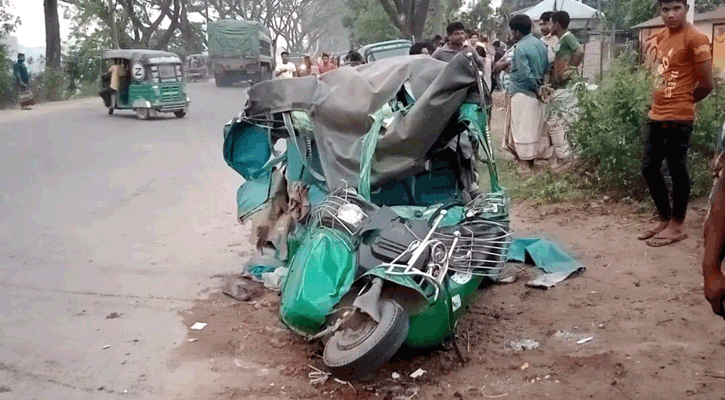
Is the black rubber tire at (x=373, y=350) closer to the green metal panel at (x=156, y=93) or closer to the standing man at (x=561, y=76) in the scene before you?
the standing man at (x=561, y=76)

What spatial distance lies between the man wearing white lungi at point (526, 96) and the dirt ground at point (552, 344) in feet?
9.71

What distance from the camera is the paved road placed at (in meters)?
4.52

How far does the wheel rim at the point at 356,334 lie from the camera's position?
4016 millimetres

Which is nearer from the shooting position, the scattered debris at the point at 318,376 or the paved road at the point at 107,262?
the scattered debris at the point at 318,376

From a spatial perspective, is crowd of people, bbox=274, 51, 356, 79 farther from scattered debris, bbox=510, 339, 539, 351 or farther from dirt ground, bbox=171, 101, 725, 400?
scattered debris, bbox=510, 339, 539, 351

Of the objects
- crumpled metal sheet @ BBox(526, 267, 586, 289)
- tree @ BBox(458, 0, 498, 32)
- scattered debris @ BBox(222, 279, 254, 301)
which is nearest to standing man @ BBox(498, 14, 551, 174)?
crumpled metal sheet @ BBox(526, 267, 586, 289)

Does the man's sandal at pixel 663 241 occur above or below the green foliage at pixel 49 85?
below

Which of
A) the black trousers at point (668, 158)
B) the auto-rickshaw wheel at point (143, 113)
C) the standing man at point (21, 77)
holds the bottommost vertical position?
the auto-rickshaw wheel at point (143, 113)

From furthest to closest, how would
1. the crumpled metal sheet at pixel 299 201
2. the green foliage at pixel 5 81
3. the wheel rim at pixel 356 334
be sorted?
the green foliage at pixel 5 81, the crumpled metal sheet at pixel 299 201, the wheel rim at pixel 356 334

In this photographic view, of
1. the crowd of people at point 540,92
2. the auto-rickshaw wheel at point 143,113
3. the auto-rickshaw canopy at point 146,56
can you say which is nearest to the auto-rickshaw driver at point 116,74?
the auto-rickshaw canopy at point 146,56

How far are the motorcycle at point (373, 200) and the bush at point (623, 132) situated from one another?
2.15 meters

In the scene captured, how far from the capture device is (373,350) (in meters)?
3.89

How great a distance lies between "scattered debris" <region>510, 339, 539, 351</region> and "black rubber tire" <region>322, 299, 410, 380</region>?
0.91 metres

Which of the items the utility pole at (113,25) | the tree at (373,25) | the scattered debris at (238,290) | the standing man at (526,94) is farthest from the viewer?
the tree at (373,25)
